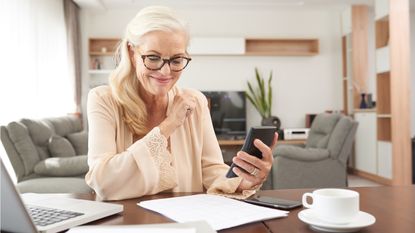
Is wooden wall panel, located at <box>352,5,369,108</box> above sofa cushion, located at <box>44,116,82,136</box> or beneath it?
above

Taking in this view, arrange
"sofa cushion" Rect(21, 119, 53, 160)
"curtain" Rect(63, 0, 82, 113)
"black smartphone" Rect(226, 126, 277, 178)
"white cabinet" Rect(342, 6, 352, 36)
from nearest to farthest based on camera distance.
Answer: "black smartphone" Rect(226, 126, 277, 178), "sofa cushion" Rect(21, 119, 53, 160), "curtain" Rect(63, 0, 82, 113), "white cabinet" Rect(342, 6, 352, 36)

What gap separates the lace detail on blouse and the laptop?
0.98 ft

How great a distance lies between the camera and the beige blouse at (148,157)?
1.18 meters

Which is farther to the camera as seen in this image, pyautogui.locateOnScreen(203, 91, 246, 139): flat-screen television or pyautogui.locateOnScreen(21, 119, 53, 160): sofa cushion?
pyautogui.locateOnScreen(203, 91, 246, 139): flat-screen television

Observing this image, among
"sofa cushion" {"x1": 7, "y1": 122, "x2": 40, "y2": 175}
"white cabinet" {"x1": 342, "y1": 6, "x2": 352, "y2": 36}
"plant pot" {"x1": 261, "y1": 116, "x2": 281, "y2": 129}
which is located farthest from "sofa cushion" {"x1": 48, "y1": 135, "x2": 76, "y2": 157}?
"white cabinet" {"x1": 342, "y1": 6, "x2": 352, "y2": 36}

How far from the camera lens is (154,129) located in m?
1.25

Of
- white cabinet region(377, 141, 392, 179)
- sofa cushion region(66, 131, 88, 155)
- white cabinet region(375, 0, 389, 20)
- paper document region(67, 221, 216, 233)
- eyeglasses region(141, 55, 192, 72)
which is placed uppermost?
white cabinet region(375, 0, 389, 20)

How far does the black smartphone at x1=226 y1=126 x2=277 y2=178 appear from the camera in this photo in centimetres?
111

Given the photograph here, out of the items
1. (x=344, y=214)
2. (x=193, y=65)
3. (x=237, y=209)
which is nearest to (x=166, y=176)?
(x=237, y=209)

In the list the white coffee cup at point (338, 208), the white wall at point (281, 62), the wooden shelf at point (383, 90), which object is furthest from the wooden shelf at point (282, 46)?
the white coffee cup at point (338, 208)

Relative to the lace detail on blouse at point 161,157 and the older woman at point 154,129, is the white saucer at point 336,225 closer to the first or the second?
the older woman at point 154,129

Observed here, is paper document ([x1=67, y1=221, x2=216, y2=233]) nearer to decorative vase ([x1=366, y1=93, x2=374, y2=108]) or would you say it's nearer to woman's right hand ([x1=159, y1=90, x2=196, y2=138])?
woman's right hand ([x1=159, y1=90, x2=196, y2=138])

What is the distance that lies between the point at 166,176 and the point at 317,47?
5.80 metres

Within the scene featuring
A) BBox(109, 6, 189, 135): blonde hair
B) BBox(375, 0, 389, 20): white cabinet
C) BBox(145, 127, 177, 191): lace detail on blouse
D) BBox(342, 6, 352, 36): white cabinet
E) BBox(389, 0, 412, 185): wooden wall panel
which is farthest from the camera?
BBox(342, 6, 352, 36): white cabinet
